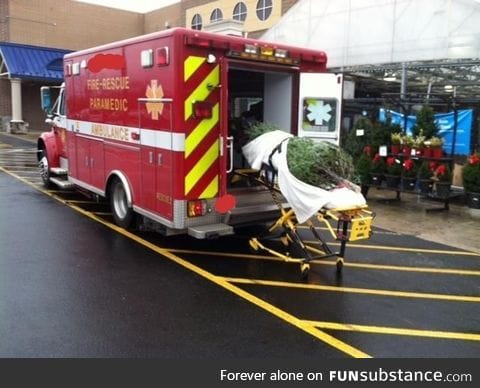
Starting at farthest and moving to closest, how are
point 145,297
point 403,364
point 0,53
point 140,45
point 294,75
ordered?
point 0,53 < point 294,75 < point 140,45 < point 145,297 < point 403,364

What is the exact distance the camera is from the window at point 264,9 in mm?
27812

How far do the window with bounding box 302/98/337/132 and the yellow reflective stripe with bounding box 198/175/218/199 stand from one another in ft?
5.67

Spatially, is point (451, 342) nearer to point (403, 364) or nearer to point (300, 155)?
point (403, 364)

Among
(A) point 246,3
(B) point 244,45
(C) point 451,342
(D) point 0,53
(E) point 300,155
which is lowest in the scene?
(C) point 451,342

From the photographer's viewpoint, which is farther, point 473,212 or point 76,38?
point 76,38

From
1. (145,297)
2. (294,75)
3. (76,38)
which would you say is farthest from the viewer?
(76,38)

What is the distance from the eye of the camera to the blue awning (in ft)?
84.9

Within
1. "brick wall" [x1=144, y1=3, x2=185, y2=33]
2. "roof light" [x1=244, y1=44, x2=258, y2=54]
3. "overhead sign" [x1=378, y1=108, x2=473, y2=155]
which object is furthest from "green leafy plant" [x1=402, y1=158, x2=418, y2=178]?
"brick wall" [x1=144, y1=3, x2=185, y2=33]

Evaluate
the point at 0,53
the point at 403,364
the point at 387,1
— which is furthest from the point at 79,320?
the point at 0,53

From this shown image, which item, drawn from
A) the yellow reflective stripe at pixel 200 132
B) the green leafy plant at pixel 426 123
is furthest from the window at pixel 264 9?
the yellow reflective stripe at pixel 200 132

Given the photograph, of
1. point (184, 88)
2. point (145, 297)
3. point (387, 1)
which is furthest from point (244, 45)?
point (387, 1)

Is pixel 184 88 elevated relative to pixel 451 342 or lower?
elevated

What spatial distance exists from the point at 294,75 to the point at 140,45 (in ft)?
7.07

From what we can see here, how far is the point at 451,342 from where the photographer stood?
13.9ft
